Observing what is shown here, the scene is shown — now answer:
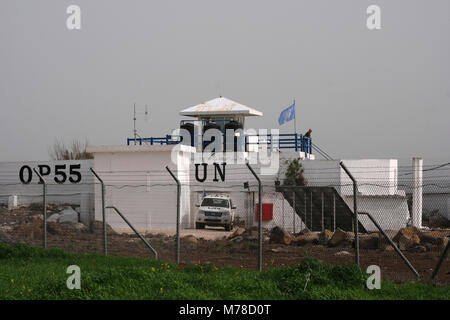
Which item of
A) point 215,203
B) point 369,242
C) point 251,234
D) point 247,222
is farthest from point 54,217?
point 369,242

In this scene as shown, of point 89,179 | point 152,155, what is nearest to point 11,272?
point 152,155

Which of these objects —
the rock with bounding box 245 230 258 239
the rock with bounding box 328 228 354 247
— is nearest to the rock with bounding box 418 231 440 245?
the rock with bounding box 328 228 354 247

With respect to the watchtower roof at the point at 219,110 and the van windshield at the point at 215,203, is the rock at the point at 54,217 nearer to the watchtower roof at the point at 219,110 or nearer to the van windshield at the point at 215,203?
the van windshield at the point at 215,203

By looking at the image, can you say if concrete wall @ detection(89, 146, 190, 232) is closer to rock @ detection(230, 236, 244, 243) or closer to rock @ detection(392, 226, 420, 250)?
rock @ detection(230, 236, 244, 243)

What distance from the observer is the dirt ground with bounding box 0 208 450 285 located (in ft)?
49.1

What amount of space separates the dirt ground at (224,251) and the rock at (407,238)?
878mm

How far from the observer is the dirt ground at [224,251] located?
15.0 m

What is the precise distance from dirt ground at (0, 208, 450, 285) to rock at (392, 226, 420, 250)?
0.88 m

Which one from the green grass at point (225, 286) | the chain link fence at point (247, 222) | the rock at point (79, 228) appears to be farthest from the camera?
the rock at point (79, 228)

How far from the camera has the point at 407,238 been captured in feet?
60.5

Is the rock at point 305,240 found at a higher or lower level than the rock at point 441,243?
lower

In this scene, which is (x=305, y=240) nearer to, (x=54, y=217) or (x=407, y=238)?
(x=407, y=238)

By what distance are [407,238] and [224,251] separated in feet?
15.4

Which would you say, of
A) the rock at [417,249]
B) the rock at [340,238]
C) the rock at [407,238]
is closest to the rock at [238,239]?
the rock at [340,238]
